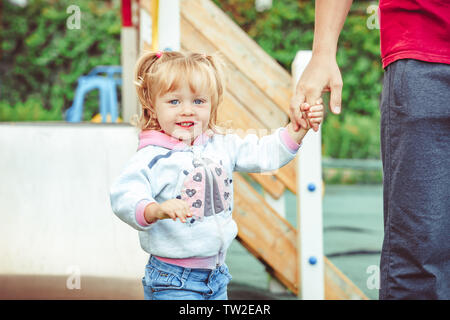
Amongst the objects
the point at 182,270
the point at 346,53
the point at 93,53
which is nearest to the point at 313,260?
the point at 182,270

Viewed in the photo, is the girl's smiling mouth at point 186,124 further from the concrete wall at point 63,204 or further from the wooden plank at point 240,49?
the wooden plank at point 240,49

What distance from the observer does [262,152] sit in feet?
5.85

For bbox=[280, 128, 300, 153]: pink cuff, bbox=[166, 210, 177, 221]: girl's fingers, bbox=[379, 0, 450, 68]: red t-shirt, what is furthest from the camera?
bbox=[280, 128, 300, 153]: pink cuff

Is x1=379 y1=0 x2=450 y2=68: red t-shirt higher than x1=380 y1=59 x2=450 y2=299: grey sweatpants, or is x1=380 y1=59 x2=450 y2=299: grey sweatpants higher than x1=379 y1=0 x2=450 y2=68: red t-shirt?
x1=379 y1=0 x2=450 y2=68: red t-shirt

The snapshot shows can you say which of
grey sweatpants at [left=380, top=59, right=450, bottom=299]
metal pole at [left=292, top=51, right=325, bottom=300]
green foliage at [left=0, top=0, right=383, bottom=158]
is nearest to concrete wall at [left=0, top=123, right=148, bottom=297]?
metal pole at [left=292, top=51, right=325, bottom=300]

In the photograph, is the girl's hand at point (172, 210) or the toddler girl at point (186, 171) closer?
the girl's hand at point (172, 210)

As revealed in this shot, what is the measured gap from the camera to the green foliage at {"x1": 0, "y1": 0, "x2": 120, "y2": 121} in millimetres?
10367

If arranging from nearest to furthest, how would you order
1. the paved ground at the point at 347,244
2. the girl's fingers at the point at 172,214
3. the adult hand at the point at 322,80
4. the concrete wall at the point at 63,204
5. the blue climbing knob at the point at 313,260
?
the girl's fingers at the point at 172,214
the adult hand at the point at 322,80
the concrete wall at the point at 63,204
the blue climbing knob at the point at 313,260
the paved ground at the point at 347,244

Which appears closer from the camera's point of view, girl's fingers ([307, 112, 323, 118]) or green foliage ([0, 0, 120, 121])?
girl's fingers ([307, 112, 323, 118])

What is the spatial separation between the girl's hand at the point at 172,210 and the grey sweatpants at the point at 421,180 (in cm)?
57

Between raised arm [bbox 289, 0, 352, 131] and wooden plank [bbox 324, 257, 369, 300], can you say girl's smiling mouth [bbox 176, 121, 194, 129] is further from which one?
wooden plank [bbox 324, 257, 369, 300]

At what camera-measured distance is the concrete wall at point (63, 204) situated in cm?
254

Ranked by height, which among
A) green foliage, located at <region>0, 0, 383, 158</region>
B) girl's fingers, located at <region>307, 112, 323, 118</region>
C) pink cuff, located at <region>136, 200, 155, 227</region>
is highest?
green foliage, located at <region>0, 0, 383, 158</region>

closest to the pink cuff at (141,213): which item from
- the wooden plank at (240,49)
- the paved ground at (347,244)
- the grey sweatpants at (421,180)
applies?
the grey sweatpants at (421,180)
